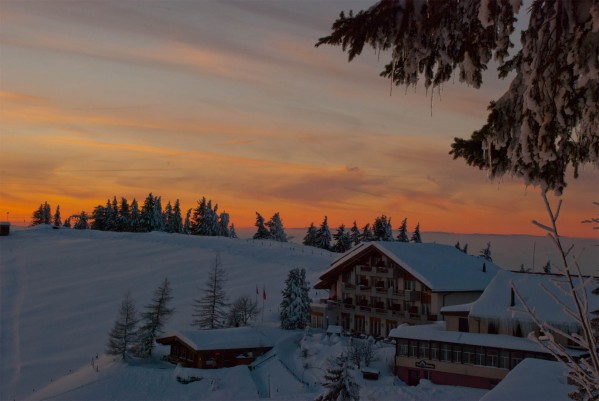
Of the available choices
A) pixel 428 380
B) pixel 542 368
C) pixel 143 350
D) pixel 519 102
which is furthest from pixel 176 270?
pixel 519 102

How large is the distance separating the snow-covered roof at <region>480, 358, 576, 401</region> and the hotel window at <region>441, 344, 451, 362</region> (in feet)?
71.3

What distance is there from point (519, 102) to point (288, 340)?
1759 inches

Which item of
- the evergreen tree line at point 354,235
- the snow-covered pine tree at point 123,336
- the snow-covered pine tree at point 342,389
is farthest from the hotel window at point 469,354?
the evergreen tree line at point 354,235

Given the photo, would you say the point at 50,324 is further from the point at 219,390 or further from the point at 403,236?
the point at 403,236

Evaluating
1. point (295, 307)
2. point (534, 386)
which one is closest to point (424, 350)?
point (295, 307)

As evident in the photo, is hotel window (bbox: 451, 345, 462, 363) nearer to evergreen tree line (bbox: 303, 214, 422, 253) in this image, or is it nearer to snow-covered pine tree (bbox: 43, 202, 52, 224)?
evergreen tree line (bbox: 303, 214, 422, 253)

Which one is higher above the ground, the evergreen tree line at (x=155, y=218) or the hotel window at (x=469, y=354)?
the evergreen tree line at (x=155, y=218)

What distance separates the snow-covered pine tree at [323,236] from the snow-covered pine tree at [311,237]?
0.88 metres

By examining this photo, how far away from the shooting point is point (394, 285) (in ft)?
175

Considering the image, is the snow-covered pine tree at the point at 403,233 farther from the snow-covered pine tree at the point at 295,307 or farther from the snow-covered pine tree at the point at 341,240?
the snow-covered pine tree at the point at 295,307

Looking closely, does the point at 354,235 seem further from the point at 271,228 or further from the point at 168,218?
the point at 168,218

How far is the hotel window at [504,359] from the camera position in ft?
122

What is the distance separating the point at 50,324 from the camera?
214 ft

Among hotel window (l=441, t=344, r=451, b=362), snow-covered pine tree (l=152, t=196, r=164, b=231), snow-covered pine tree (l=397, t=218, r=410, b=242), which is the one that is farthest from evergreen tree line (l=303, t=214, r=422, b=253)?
hotel window (l=441, t=344, r=451, b=362)
